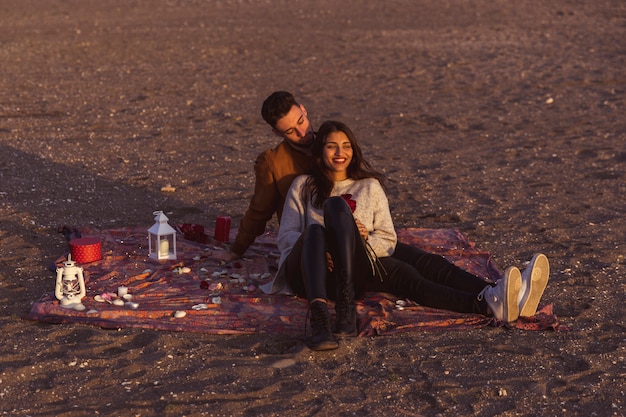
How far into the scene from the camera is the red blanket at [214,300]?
18.6 ft

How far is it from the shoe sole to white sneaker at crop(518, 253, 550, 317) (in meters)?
0.05

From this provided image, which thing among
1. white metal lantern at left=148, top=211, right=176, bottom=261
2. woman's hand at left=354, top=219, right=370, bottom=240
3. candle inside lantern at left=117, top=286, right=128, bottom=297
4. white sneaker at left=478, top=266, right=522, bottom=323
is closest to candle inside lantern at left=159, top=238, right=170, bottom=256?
white metal lantern at left=148, top=211, right=176, bottom=261

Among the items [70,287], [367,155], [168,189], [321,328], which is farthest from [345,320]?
[367,155]

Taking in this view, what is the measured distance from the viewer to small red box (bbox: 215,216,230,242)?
7242mm

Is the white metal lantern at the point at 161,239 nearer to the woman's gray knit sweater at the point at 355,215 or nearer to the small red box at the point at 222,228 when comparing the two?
the small red box at the point at 222,228

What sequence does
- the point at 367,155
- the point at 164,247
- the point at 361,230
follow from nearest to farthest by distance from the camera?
the point at 361,230 < the point at 164,247 < the point at 367,155

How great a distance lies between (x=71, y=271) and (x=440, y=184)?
4218 millimetres

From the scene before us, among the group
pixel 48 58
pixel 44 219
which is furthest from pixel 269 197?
pixel 48 58

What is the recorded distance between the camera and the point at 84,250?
668cm

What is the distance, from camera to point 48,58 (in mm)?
15398

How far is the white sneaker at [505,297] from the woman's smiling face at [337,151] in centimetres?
118

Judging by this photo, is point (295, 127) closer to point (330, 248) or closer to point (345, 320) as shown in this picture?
point (330, 248)

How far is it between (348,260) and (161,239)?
69.5 inches

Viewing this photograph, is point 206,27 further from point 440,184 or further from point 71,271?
point 71,271
